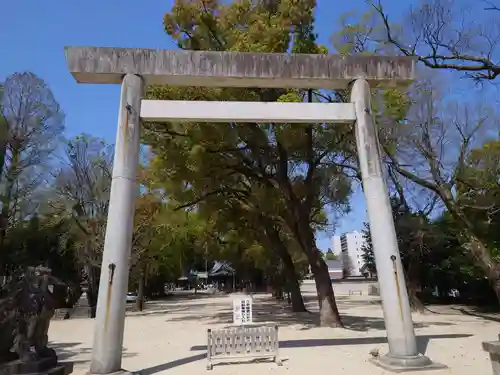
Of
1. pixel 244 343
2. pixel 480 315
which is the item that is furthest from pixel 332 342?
pixel 480 315

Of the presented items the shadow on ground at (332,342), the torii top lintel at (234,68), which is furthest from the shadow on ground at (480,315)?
the torii top lintel at (234,68)

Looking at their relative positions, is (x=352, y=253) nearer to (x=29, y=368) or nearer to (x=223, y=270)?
(x=223, y=270)

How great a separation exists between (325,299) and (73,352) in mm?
7965

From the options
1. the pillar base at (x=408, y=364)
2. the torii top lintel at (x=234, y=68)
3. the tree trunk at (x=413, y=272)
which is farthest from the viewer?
the tree trunk at (x=413, y=272)

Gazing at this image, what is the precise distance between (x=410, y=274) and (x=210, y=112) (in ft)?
53.1

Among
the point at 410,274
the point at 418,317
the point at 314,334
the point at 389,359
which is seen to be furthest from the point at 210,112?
the point at 410,274

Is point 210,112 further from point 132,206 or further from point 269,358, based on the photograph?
point 269,358

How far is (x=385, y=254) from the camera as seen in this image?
7.60 m

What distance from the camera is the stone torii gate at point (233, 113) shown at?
7066 millimetres

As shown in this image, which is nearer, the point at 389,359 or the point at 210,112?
the point at 389,359

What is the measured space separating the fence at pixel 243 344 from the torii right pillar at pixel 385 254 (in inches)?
80.7

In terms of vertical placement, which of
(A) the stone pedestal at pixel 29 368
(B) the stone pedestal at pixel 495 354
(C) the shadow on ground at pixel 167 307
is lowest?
(A) the stone pedestal at pixel 29 368

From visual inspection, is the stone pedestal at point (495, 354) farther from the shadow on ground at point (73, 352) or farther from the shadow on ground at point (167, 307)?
the shadow on ground at point (167, 307)

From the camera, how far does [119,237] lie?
23.7ft
